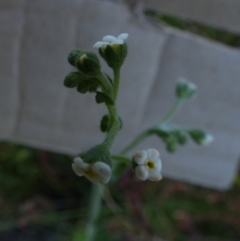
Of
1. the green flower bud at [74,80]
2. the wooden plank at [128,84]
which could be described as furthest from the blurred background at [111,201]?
the green flower bud at [74,80]

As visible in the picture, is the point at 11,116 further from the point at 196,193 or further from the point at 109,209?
the point at 196,193

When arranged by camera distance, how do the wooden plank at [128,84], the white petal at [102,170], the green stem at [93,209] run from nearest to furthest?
the white petal at [102,170], the wooden plank at [128,84], the green stem at [93,209]

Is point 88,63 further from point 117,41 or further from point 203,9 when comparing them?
point 203,9

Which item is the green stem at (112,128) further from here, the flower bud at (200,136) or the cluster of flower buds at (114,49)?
the flower bud at (200,136)

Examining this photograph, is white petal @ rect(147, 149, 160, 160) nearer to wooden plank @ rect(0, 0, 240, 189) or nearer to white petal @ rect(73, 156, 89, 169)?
white petal @ rect(73, 156, 89, 169)

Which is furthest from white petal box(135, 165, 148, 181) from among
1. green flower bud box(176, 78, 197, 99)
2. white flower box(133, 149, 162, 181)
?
green flower bud box(176, 78, 197, 99)

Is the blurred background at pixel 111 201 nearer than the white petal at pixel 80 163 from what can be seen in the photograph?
No
